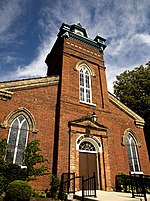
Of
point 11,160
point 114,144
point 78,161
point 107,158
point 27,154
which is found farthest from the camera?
point 114,144

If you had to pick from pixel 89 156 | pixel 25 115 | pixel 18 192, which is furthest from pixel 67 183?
pixel 25 115

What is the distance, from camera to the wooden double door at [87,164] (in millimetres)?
12344

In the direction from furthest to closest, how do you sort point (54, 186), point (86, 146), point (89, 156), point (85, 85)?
1. point (85, 85)
2. point (86, 146)
3. point (89, 156)
4. point (54, 186)

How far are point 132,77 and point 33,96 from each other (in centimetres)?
1864

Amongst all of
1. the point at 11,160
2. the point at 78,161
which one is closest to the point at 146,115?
the point at 78,161

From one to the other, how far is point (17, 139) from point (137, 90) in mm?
19386

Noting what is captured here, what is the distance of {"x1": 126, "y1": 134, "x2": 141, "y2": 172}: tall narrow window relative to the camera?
14.7m

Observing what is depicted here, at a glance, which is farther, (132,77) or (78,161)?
(132,77)

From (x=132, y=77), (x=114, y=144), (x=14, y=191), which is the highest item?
(x=132, y=77)

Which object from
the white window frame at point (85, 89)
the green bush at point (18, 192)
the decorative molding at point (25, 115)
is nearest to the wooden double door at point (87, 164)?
the decorative molding at point (25, 115)

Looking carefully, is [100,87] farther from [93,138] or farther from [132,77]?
[132,77]

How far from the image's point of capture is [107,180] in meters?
12.3

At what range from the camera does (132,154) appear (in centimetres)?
1513

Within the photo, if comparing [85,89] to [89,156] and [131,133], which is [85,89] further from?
[89,156]
